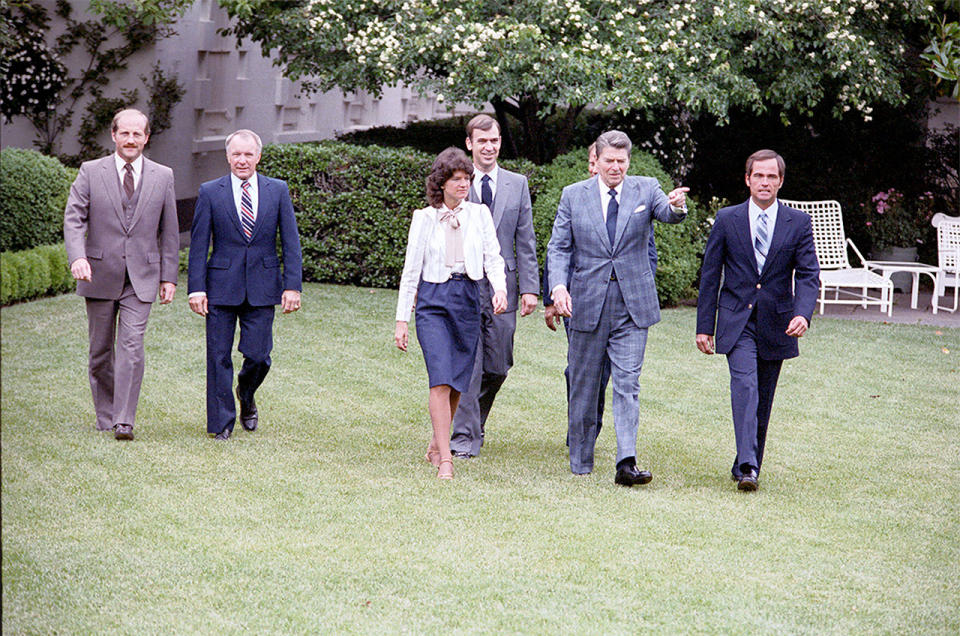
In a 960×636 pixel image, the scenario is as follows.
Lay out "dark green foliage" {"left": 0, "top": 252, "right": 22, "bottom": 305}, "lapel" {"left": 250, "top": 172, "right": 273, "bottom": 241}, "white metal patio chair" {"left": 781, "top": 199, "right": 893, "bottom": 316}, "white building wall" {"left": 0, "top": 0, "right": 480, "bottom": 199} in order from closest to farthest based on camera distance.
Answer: "lapel" {"left": 250, "top": 172, "right": 273, "bottom": 241}
"dark green foliage" {"left": 0, "top": 252, "right": 22, "bottom": 305}
"white metal patio chair" {"left": 781, "top": 199, "right": 893, "bottom": 316}
"white building wall" {"left": 0, "top": 0, "right": 480, "bottom": 199}

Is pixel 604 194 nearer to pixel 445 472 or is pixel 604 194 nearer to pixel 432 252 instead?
pixel 432 252

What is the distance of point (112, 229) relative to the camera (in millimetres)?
7406

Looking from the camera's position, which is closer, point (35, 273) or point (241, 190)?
point (241, 190)

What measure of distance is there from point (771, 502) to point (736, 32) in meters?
8.21

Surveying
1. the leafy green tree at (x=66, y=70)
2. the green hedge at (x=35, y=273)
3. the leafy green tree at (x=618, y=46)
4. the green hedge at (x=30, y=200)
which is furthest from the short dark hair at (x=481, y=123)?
the leafy green tree at (x=66, y=70)

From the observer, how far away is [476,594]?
4.88 metres

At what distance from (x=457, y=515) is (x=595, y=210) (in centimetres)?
194

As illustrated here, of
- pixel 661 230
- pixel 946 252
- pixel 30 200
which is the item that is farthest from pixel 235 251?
pixel 946 252

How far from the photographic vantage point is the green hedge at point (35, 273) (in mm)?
12070

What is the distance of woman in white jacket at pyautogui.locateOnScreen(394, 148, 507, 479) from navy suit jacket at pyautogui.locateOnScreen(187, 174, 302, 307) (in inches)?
44.3

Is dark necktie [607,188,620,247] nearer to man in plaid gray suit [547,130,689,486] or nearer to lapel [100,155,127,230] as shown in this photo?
man in plaid gray suit [547,130,689,486]

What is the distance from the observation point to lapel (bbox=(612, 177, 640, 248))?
22.2ft

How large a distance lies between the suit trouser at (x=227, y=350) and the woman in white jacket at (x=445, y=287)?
1.30 metres

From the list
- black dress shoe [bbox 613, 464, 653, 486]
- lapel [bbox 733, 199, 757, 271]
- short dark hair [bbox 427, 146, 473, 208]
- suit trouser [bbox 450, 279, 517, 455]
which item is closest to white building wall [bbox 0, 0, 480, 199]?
suit trouser [bbox 450, 279, 517, 455]
